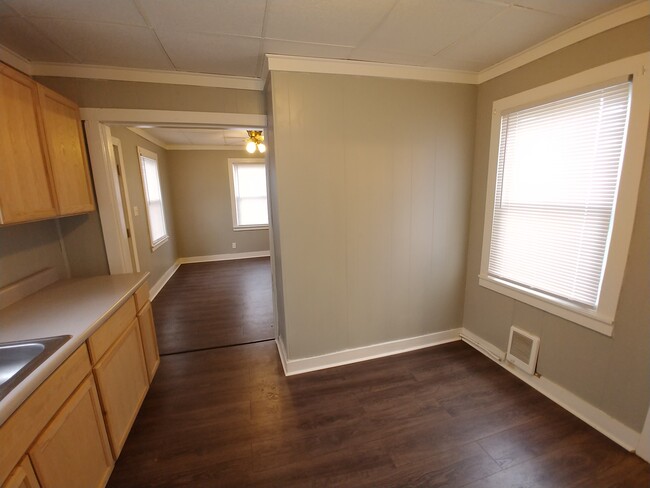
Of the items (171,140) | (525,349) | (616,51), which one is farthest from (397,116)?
(171,140)

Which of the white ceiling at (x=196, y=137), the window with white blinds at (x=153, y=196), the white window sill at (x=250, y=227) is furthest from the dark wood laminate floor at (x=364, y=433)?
the white window sill at (x=250, y=227)

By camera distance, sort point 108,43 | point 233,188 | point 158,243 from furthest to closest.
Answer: point 233,188 → point 158,243 → point 108,43

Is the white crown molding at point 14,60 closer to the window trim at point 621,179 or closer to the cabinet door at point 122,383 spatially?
the cabinet door at point 122,383

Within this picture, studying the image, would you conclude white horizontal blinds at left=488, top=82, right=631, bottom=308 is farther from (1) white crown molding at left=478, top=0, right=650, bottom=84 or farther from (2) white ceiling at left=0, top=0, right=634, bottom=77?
(2) white ceiling at left=0, top=0, right=634, bottom=77

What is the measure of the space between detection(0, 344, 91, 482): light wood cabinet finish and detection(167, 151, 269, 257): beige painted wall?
495 cm

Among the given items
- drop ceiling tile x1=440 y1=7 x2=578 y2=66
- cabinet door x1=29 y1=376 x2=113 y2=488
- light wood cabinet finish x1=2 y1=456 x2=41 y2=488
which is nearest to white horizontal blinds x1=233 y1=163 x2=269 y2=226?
drop ceiling tile x1=440 y1=7 x2=578 y2=66

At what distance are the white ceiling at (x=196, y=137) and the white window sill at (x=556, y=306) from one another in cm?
383

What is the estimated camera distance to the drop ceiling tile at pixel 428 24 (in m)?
1.46

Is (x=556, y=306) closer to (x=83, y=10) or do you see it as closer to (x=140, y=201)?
(x=83, y=10)

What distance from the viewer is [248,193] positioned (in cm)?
622

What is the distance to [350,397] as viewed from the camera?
207cm

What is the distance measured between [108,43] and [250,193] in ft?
14.8

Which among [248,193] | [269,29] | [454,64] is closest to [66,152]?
[269,29]

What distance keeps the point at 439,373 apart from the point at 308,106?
237cm
